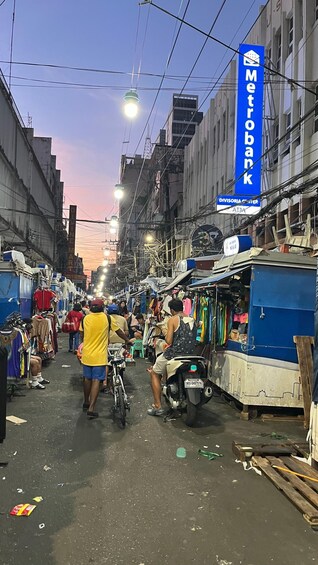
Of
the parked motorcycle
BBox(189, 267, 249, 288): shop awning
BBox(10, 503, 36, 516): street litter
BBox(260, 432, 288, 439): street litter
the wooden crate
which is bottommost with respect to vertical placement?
BBox(260, 432, 288, 439): street litter

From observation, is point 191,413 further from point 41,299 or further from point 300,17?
point 300,17

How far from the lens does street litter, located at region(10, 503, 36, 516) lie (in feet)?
12.6

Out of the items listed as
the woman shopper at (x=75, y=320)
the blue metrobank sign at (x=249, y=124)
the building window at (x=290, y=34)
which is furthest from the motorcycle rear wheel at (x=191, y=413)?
the building window at (x=290, y=34)

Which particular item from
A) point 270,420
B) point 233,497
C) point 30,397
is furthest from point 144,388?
point 233,497

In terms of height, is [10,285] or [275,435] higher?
[10,285]

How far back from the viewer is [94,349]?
7188 mm

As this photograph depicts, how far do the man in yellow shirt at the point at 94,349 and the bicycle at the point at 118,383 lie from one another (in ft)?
0.89

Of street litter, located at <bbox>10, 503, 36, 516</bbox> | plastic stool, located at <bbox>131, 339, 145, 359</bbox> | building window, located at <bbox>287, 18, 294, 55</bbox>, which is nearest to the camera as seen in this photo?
street litter, located at <bbox>10, 503, 36, 516</bbox>

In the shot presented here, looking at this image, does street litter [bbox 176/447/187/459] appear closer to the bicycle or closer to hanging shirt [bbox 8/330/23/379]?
the bicycle

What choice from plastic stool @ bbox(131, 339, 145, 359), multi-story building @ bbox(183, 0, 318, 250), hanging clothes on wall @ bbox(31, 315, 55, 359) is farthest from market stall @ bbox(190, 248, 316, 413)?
plastic stool @ bbox(131, 339, 145, 359)

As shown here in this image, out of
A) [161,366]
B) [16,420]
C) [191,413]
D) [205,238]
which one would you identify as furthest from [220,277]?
[205,238]

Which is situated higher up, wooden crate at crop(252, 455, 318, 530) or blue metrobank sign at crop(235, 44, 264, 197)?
blue metrobank sign at crop(235, 44, 264, 197)

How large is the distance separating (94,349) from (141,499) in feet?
10.7

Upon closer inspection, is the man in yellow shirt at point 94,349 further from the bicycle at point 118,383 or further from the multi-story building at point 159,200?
the multi-story building at point 159,200
